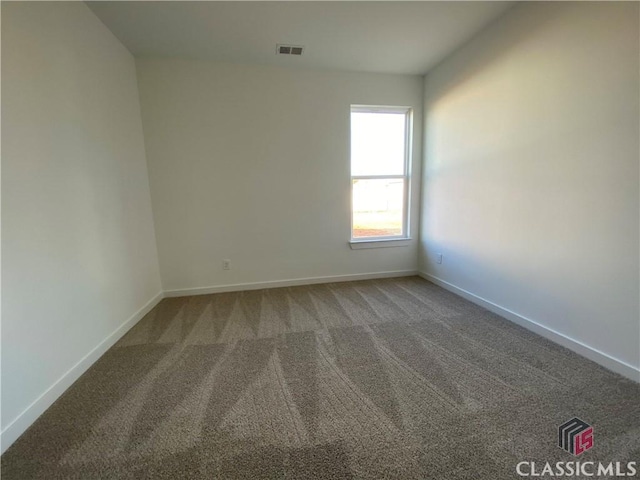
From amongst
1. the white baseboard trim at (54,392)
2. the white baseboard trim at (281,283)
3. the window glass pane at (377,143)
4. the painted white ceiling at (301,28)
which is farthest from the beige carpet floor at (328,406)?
the painted white ceiling at (301,28)

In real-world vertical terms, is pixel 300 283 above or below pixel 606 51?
below

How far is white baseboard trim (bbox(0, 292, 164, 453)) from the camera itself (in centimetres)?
128

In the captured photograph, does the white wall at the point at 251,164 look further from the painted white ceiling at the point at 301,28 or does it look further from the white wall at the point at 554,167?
the white wall at the point at 554,167

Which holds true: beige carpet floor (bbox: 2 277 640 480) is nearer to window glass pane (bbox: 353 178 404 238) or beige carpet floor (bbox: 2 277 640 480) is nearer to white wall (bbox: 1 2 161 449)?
white wall (bbox: 1 2 161 449)

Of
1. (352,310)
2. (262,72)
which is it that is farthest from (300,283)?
(262,72)

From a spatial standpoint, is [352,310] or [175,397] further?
[352,310]

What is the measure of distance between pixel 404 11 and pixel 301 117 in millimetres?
1419

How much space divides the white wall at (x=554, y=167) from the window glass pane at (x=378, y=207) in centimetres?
85

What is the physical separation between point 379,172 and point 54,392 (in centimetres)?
357

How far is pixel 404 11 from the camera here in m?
2.14

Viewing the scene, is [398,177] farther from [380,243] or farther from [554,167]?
[554,167]

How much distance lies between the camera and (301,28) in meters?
2.33

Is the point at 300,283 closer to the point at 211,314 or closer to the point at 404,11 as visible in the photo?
the point at 211,314

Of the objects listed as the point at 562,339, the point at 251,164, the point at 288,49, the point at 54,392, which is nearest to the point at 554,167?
the point at 562,339
